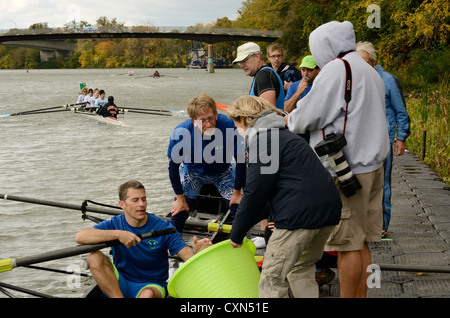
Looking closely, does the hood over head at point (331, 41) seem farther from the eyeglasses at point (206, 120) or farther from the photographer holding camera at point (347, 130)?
the eyeglasses at point (206, 120)

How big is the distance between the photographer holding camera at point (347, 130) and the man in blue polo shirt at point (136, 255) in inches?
48.8

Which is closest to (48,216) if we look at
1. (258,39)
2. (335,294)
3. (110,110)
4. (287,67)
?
(287,67)

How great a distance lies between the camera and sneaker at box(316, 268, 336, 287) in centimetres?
455

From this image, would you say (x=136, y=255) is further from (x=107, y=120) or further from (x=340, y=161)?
(x=107, y=120)

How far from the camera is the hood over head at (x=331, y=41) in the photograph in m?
3.70

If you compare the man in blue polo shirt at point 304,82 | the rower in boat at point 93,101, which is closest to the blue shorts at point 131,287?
the man in blue polo shirt at point 304,82

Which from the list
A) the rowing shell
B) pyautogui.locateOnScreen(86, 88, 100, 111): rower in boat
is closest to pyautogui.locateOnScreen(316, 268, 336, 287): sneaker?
the rowing shell

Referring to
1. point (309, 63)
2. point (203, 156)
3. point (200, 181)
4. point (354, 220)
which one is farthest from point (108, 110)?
point (354, 220)

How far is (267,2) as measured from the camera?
57.5m

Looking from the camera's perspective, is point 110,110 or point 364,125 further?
point 110,110

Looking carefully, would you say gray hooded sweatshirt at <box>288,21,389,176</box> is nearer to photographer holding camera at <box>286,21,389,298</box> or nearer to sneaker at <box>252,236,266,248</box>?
photographer holding camera at <box>286,21,389,298</box>

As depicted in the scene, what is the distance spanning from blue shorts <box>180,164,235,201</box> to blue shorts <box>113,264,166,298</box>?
1.59 meters
